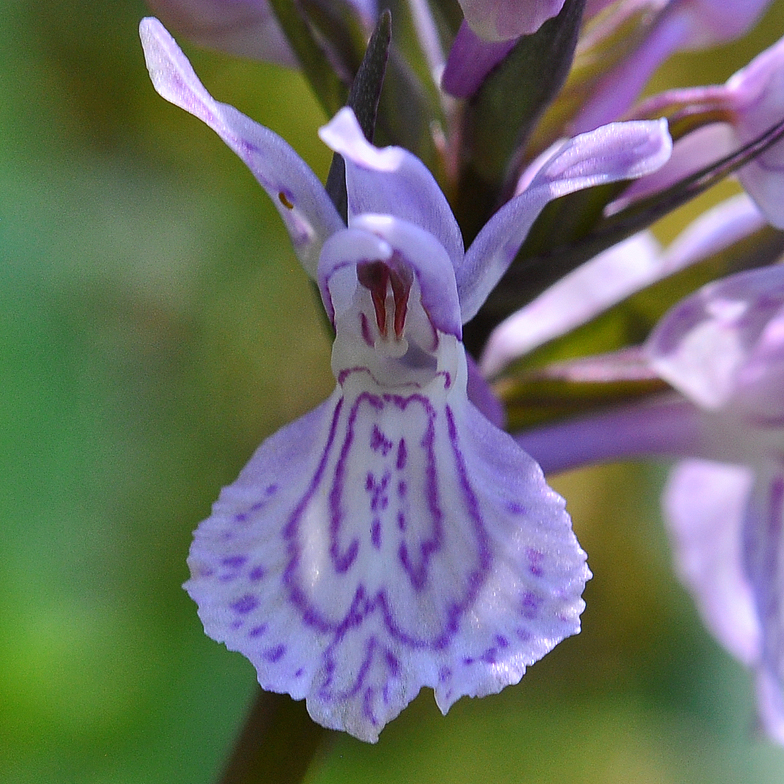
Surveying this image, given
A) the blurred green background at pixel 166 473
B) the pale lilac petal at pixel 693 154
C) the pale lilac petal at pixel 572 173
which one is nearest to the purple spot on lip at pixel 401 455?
the pale lilac petal at pixel 572 173

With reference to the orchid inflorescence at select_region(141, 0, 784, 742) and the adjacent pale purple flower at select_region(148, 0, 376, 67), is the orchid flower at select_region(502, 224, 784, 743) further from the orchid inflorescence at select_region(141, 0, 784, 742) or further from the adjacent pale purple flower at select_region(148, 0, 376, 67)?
the adjacent pale purple flower at select_region(148, 0, 376, 67)

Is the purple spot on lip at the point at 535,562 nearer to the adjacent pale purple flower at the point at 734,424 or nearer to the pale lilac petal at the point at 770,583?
the adjacent pale purple flower at the point at 734,424

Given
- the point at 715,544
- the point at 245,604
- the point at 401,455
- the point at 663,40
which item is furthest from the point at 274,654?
the point at 715,544

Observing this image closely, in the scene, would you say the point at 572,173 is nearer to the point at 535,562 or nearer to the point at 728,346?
the point at 535,562

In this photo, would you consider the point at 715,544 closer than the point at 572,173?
No

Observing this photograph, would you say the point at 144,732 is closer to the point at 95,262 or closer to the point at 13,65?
the point at 95,262

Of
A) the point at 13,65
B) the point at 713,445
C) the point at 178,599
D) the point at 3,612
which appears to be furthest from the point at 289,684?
the point at 13,65

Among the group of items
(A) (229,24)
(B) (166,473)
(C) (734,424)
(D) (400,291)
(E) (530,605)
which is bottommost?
(B) (166,473)

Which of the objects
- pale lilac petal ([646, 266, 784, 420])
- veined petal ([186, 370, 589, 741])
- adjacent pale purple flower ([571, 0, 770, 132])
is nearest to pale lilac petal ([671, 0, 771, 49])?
adjacent pale purple flower ([571, 0, 770, 132])
